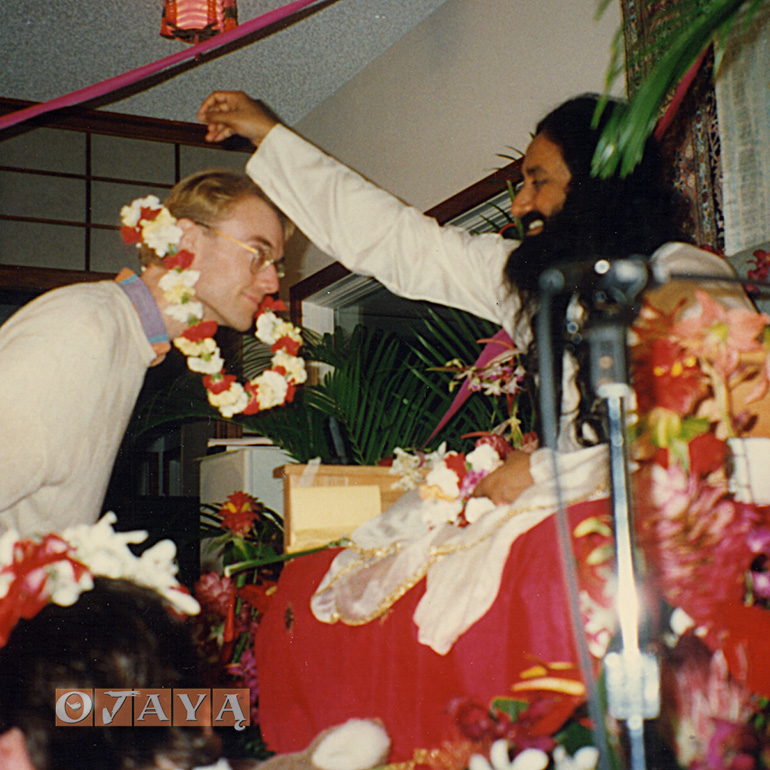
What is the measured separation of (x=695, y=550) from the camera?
3.41ft

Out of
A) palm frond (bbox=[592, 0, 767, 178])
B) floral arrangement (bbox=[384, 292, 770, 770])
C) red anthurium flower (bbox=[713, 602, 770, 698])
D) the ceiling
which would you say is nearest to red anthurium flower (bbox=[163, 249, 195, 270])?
the ceiling

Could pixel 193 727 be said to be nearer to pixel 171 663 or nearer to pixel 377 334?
pixel 171 663

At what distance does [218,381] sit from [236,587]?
48 centimetres

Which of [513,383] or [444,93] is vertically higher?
[444,93]

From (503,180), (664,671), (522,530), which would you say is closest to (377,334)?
(503,180)

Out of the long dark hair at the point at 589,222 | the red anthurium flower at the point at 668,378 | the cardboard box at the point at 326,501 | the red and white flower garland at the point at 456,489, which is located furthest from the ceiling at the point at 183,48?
the red anthurium flower at the point at 668,378

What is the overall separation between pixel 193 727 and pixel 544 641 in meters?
0.48

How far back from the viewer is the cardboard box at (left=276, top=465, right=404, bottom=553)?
5.96ft

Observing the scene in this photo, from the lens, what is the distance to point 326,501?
184 centimetres

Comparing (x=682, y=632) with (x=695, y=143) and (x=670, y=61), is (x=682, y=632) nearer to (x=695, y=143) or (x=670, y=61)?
(x=670, y=61)

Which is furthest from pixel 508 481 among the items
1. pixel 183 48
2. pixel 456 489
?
pixel 183 48

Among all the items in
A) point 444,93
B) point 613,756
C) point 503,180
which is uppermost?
point 444,93

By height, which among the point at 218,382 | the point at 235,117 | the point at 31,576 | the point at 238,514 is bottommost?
the point at 31,576

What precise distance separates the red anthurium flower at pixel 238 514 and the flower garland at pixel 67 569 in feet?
2.60
